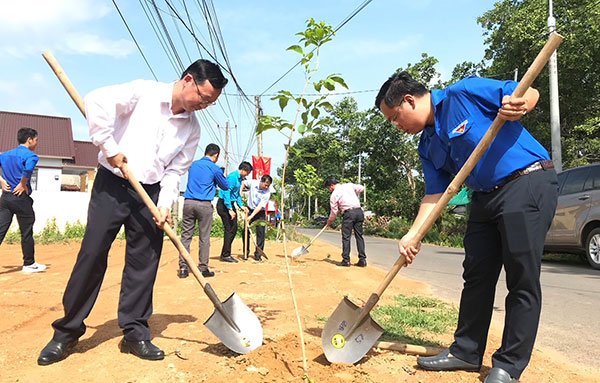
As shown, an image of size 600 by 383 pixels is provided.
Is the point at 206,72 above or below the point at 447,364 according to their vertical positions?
above

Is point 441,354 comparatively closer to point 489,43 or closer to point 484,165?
point 484,165

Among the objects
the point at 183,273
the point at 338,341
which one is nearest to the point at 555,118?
the point at 183,273

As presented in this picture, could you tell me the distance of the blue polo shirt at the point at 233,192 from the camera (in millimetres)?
8156

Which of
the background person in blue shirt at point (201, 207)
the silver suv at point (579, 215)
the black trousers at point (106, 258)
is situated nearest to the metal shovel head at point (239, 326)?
the black trousers at point (106, 258)

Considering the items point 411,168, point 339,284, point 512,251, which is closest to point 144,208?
point 512,251

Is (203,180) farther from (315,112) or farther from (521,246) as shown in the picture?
(521,246)

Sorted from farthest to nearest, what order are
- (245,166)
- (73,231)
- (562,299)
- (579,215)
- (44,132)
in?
(44,132) < (73,231) < (245,166) < (579,215) < (562,299)

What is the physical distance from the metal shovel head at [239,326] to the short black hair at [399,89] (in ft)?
5.41

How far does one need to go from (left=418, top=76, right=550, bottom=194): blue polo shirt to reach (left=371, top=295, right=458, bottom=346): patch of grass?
1455 mm

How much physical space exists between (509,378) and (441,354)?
19.6 inches

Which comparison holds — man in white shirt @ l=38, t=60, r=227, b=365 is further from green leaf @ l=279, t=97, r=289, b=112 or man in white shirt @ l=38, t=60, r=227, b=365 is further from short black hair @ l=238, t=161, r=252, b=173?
short black hair @ l=238, t=161, r=252, b=173

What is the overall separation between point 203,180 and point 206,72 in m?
3.73

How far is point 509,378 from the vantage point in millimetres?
2375

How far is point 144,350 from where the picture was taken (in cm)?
282
